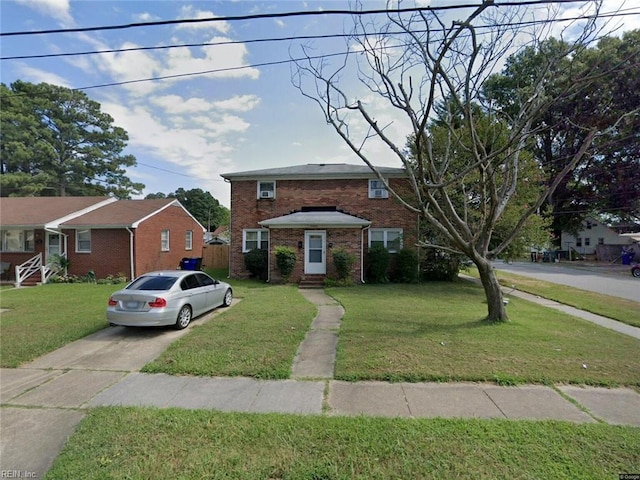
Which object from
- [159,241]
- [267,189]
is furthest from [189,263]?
[267,189]

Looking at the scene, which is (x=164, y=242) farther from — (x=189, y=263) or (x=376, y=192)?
(x=376, y=192)

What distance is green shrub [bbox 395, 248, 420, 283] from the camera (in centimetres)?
1414

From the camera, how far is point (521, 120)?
7.45 meters

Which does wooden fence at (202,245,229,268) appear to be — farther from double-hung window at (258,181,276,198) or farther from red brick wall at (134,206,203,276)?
double-hung window at (258,181,276,198)

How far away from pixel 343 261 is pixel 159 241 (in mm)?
11342

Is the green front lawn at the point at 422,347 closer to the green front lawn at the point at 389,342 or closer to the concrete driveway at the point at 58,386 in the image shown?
the green front lawn at the point at 389,342

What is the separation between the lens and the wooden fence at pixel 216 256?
2159 cm

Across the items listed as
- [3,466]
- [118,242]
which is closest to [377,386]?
[3,466]

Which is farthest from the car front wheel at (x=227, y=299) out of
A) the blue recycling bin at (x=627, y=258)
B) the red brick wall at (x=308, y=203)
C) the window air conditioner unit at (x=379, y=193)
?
the blue recycling bin at (x=627, y=258)

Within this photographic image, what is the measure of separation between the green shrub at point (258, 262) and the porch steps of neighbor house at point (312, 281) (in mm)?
2224

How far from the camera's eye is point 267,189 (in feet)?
52.9

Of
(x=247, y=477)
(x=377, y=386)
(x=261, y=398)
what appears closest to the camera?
(x=247, y=477)

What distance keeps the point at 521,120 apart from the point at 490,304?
468 cm

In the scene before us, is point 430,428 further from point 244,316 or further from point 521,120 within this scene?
point 521,120
